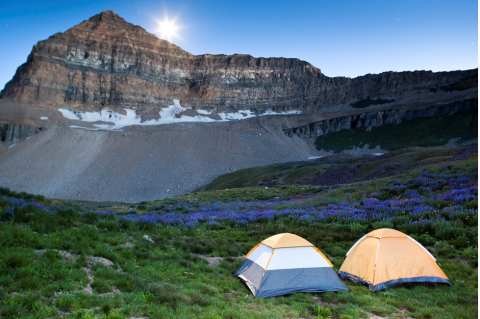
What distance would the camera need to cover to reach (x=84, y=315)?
5.14 metres

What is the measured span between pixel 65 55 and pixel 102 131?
40077mm

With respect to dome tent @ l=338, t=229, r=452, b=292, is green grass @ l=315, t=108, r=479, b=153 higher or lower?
higher

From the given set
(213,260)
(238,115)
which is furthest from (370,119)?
(213,260)

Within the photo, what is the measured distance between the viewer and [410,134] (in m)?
78.8

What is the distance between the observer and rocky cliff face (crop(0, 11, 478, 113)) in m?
88.1

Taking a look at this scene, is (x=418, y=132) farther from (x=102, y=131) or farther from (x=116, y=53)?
(x=116, y=53)

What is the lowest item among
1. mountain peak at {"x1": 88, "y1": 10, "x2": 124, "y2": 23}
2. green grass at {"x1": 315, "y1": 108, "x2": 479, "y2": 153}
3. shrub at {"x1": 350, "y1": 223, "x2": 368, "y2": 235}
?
shrub at {"x1": 350, "y1": 223, "x2": 368, "y2": 235}

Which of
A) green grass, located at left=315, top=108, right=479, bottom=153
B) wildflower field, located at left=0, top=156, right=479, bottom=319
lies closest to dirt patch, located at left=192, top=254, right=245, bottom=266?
wildflower field, located at left=0, top=156, right=479, bottom=319

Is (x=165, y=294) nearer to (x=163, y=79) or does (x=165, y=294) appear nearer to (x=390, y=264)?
(x=390, y=264)

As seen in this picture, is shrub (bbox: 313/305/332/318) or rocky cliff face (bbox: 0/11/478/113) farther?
rocky cliff face (bbox: 0/11/478/113)

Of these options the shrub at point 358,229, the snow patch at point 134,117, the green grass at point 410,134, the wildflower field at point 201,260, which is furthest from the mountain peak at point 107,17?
the shrub at point 358,229

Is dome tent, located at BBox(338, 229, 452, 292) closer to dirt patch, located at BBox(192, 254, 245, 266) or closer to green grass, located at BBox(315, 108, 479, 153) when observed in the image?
dirt patch, located at BBox(192, 254, 245, 266)

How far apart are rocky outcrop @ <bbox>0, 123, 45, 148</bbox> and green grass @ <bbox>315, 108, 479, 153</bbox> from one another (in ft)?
284

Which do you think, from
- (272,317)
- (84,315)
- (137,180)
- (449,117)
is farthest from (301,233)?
(449,117)
